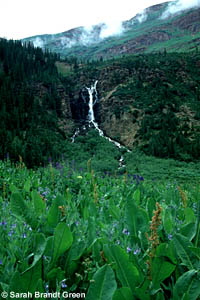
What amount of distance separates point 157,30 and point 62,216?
21200cm

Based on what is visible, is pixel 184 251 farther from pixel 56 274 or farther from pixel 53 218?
pixel 53 218

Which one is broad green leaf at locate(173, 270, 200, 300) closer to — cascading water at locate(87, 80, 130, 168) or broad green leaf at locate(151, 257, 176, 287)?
broad green leaf at locate(151, 257, 176, 287)

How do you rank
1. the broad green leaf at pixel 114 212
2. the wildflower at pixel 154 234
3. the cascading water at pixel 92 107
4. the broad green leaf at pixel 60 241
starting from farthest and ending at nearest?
the cascading water at pixel 92 107
the broad green leaf at pixel 114 212
the broad green leaf at pixel 60 241
the wildflower at pixel 154 234

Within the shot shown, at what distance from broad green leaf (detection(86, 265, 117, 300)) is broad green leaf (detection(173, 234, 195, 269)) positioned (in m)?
0.44

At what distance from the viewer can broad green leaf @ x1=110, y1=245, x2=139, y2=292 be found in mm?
1118

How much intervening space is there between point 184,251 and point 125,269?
33cm

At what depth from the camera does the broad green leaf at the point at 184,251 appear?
1223mm

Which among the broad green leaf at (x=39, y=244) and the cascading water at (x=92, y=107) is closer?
the broad green leaf at (x=39, y=244)

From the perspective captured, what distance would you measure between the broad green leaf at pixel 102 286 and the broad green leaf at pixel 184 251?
0.44m

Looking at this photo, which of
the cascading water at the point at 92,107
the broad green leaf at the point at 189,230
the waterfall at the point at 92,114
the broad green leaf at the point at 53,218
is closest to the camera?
the broad green leaf at the point at 189,230

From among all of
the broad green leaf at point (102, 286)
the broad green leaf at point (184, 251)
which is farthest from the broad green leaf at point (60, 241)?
the broad green leaf at point (184, 251)

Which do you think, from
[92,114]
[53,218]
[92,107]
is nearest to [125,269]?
[53,218]

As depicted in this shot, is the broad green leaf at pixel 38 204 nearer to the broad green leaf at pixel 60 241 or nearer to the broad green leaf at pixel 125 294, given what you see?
the broad green leaf at pixel 60 241

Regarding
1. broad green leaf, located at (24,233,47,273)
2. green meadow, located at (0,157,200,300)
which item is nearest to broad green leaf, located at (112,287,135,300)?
green meadow, located at (0,157,200,300)
